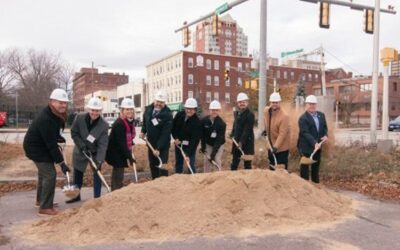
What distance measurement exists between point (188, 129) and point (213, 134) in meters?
0.58

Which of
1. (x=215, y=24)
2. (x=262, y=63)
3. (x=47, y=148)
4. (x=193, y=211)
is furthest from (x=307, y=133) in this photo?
(x=215, y=24)

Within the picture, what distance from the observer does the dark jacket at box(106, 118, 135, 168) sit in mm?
7611

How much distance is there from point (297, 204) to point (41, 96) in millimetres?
60299

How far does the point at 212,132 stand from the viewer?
8.90 metres

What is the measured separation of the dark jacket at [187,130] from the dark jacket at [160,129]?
508 mm

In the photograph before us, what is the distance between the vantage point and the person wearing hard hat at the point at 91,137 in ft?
24.4

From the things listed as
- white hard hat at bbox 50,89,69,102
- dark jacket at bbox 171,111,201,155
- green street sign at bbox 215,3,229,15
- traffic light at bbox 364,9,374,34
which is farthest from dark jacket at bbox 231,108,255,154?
traffic light at bbox 364,9,374,34

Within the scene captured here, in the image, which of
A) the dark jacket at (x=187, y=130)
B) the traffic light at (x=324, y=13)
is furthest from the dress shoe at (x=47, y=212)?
the traffic light at (x=324, y=13)

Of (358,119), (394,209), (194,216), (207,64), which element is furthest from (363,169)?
(207,64)

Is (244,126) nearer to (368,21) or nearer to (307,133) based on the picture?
(307,133)

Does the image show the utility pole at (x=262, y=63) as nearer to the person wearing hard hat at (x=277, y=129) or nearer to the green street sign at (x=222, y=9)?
the green street sign at (x=222, y=9)

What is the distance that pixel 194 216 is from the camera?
5.89m

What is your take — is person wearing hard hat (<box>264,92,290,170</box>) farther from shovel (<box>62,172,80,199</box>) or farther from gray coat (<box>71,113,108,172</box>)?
shovel (<box>62,172,80,199</box>)

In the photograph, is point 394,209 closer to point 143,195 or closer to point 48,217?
point 143,195
